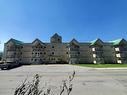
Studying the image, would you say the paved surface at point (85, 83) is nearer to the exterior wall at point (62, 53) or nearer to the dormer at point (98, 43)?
the exterior wall at point (62, 53)

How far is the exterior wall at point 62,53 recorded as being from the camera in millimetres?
61781

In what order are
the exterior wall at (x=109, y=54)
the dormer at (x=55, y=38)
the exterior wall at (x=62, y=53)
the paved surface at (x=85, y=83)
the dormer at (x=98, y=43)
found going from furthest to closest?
the dormer at (x=55, y=38) → the exterior wall at (x=109, y=54) → the dormer at (x=98, y=43) → the exterior wall at (x=62, y=53) → the paved surface at (x=85, y=83)

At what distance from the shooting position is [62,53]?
6406cm

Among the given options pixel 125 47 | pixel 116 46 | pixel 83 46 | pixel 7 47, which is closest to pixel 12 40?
pixel 7 47

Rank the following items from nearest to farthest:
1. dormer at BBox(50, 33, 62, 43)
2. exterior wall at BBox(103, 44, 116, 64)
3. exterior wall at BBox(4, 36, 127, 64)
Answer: exterior wall at BBox(4, 36, 127, 64)
exterior wall at BBox(103, 44, 116, 64)
dormer at BBox(50, 33, 62, 43)

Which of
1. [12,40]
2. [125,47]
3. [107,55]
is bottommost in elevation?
[107,55]

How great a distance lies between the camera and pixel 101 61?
203 ft

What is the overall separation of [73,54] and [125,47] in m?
28.4

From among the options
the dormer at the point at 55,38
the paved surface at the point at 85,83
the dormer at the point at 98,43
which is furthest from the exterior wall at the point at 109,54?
the paved surface at the point at 85,83

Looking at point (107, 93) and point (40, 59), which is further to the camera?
point (40, 59)

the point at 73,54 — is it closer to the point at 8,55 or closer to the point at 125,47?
the point at 125,47

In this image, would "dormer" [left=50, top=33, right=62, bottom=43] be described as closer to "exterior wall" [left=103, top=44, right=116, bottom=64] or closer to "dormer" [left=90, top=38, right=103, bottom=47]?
"dormer" [left=90, top=38, right=103, bottom=47]

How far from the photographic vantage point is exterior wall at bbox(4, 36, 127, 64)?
203 feet

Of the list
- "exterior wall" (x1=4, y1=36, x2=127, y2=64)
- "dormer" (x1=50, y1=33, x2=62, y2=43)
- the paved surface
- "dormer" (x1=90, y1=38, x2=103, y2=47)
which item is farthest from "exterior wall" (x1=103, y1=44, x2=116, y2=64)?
the paved surface
